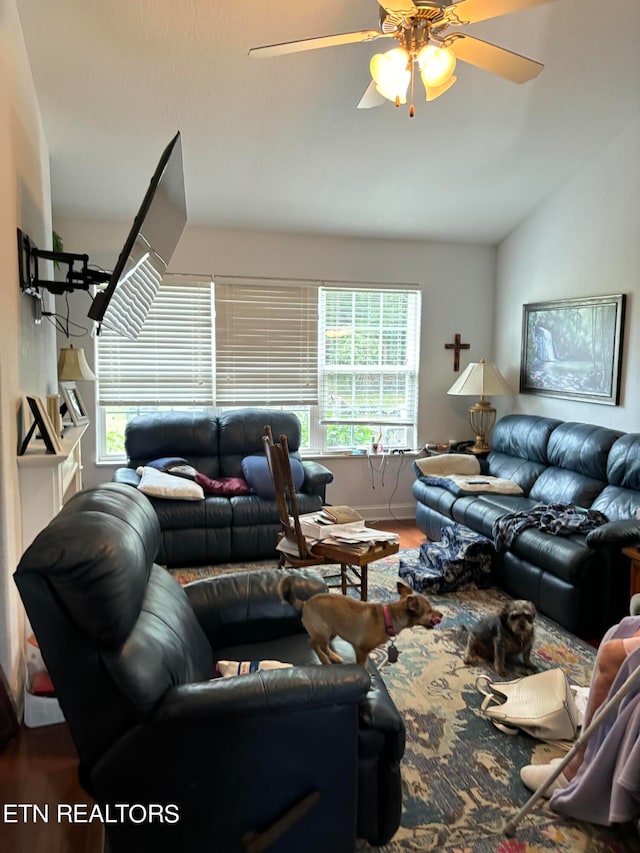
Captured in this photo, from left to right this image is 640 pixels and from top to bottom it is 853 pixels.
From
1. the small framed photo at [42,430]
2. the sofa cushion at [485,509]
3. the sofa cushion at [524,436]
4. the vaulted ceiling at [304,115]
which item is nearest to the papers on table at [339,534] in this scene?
the sofa cushion at [485,509]

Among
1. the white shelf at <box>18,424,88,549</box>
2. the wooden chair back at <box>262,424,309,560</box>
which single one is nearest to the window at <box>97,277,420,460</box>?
the wooden chair back at <box>262,424,309,560</box>

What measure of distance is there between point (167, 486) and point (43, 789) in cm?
218

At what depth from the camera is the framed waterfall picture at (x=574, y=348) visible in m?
3.94

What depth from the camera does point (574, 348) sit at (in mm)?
4328

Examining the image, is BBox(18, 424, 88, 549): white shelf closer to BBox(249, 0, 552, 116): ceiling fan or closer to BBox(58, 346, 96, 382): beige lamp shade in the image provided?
BBox(58, 346, 96, 382): beige lamp shade

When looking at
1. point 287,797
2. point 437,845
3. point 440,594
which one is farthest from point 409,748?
point 440,594

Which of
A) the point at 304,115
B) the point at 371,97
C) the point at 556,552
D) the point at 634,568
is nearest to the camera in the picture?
the point at 371,97

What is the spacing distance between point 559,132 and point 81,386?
3.93 meters

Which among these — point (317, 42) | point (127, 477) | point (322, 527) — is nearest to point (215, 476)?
point (127, 477)

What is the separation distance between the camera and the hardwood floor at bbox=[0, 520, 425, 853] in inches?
67.4

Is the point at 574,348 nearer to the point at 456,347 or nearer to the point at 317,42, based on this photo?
the point at 456,347

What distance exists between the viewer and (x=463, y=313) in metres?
5.38

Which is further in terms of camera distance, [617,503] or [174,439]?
[174,439]

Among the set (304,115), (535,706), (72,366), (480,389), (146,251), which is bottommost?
(535,706)
